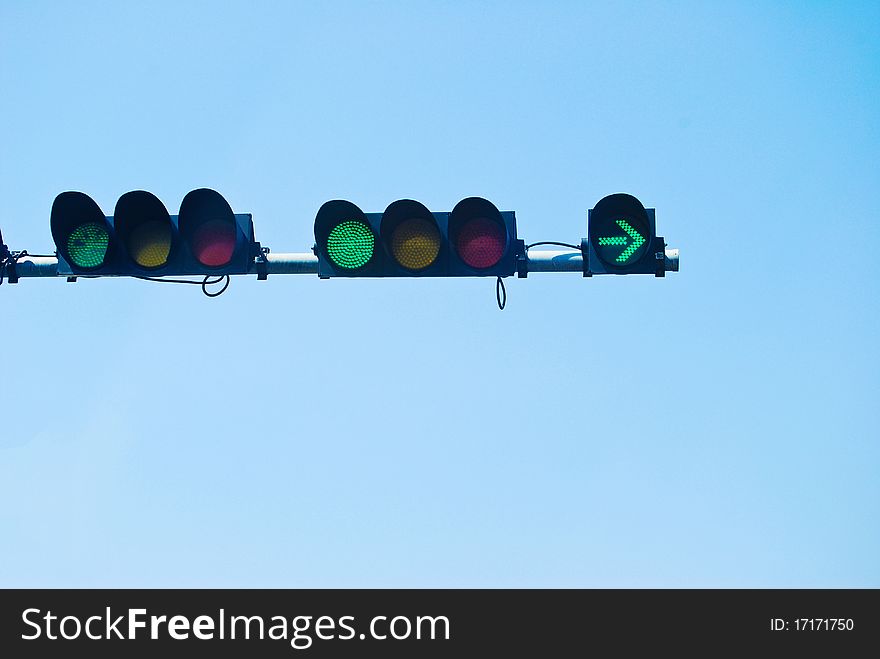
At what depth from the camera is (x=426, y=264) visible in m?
7.06

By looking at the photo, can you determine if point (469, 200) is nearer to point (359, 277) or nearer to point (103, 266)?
point (359, 277)

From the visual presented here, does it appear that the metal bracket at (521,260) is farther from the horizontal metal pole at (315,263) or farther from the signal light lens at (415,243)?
the signal light lens at (415,243)

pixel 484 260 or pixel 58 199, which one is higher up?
pixel 58 199

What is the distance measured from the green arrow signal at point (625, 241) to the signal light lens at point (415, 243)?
1003mm

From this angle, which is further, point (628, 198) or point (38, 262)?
point (38, 262)

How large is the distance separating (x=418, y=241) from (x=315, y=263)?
65 cm

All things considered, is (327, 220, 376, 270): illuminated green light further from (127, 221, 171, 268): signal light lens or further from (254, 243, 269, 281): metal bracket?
(127, 221, 171, 268): signal light lens

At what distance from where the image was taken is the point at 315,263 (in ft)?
23.6

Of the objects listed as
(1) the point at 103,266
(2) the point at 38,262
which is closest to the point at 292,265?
(1) the point at 103,266

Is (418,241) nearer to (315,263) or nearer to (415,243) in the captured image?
(415,243)

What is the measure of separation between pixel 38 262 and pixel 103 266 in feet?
1.83

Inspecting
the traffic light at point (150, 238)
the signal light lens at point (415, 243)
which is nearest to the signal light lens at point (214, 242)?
the traffic light at point (150, 238)

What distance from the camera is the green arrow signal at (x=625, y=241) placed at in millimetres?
7031

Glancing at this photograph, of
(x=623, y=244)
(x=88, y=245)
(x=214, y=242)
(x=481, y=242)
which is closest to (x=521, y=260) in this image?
(x=481, y=242)
